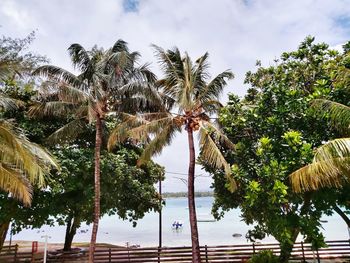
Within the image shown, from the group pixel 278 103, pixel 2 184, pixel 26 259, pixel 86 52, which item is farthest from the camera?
pixel 26 259

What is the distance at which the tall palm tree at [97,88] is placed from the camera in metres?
12.9

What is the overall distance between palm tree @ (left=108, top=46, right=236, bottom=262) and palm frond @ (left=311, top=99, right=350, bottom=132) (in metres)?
3.81

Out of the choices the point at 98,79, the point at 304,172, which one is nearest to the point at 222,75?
the point at 98,79

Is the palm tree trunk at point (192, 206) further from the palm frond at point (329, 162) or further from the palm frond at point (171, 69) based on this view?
the palm frond at point (329, 162)

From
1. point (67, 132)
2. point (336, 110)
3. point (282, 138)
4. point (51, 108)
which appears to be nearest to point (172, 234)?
point (67, 132)

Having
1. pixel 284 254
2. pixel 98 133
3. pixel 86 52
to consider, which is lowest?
pixel 284 254

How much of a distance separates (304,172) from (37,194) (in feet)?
37.2

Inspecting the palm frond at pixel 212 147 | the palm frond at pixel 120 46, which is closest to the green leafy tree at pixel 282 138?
Answer: the palm frond at pixel 212 147

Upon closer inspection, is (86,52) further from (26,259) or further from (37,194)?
(26,259)

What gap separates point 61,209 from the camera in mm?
14656

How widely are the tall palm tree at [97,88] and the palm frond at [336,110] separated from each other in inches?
260

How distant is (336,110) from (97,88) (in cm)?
882

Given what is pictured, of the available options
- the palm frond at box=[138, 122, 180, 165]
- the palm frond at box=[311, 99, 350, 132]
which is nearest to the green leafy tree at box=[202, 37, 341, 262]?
the palm frond at box=[311, 99, 350, 132]

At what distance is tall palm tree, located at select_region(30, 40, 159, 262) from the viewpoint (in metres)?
12.9
